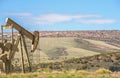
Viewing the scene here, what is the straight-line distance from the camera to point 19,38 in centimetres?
2925

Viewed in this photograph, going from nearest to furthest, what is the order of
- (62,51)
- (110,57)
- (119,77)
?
1. (119,77)
2. (110,57)
3. (62,51)

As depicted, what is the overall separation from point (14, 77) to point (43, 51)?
165758 millimetres

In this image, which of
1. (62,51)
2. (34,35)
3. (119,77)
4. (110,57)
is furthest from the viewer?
(62,51)

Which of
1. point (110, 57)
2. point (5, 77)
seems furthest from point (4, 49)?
point (110, 57)

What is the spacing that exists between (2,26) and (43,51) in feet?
525

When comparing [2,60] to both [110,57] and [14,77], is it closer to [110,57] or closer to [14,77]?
[14,77]

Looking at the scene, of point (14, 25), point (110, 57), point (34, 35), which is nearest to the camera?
point (14, 25)

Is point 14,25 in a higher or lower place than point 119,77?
higher

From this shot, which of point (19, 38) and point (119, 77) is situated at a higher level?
point (19, 38)

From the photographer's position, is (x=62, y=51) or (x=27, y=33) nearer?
(x=27, y=33)

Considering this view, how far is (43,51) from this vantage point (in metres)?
189

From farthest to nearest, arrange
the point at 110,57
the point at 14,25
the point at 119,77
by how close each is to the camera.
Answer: the point at 110,57 → the point at 14,25 → the point at 119,77

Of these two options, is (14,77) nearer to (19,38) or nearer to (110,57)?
(19,38)

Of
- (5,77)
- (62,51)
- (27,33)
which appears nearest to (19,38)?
(27,33)
